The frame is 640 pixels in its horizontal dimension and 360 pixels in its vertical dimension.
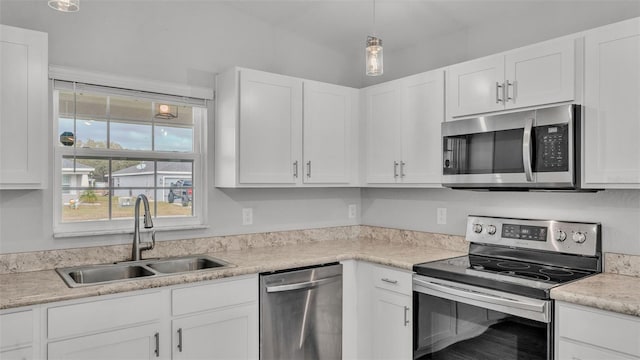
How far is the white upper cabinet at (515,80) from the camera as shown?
7.14 ft

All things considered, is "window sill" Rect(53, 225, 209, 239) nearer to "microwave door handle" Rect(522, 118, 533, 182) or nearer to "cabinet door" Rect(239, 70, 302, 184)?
"cabinet door" Rect(239, 70, 302, 184)

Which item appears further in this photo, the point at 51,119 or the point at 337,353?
the point at 337,353

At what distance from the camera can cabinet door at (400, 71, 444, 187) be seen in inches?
109

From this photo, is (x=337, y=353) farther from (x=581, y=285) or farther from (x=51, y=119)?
(x=51, y=119)

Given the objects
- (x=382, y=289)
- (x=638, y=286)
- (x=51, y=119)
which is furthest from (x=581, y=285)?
(x=51, y=119)

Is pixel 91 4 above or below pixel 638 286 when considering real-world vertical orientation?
above

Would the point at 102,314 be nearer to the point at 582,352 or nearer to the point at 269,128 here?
the point at 269,128

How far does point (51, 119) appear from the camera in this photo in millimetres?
2422

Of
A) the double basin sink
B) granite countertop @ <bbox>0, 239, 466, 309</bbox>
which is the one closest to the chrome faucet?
the double basin sink

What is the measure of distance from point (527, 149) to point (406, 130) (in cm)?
90

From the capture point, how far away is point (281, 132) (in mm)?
2932

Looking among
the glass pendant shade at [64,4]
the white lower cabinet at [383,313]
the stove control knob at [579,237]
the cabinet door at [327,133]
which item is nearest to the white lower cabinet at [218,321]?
the white lower cabinet at [383,313]

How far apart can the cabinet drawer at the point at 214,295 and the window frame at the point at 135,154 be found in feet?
2.15

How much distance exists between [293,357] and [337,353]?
1.13 feet
